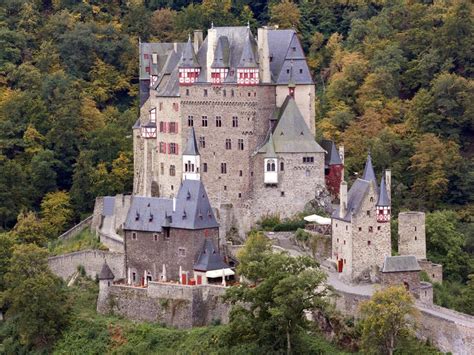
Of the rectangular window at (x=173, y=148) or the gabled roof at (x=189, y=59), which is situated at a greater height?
the gabled roof at (x=189, y=59)

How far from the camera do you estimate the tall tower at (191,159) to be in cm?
8100

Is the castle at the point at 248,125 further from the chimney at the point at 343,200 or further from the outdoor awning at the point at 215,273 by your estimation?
the chimney at the point at 343,200

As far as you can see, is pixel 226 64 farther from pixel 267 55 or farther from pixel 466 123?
pixel 466 123

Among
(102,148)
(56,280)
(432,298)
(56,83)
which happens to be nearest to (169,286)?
(56,280)

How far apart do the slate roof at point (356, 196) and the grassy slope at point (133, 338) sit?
6.11 meters

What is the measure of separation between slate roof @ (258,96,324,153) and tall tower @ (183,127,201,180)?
3.33 m

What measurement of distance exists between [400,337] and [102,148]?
3328 cm

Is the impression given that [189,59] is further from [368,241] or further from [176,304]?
[368,241]

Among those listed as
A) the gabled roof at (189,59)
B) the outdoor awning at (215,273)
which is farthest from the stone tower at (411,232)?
the gabled roof at (189,59)

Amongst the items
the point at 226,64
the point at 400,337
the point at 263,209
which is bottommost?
the point at 400,337

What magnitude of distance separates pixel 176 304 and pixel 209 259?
256cm

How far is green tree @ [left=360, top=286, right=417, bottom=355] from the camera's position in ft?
216

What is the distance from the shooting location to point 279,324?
6906 cm

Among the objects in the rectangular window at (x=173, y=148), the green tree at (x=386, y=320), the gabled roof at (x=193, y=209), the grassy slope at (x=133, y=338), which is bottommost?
the grassy slope at (x=133, y=338)
